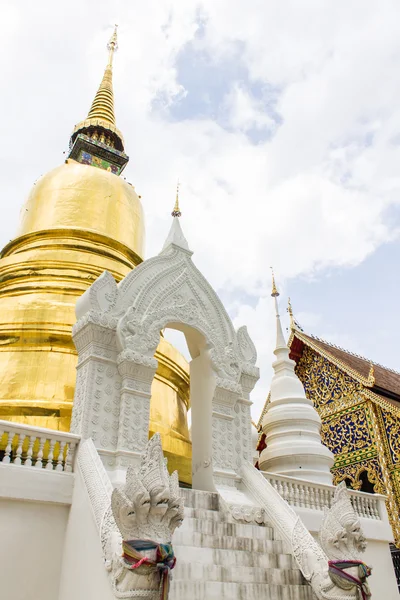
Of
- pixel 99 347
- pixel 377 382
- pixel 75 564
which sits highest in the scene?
pixel 377 382

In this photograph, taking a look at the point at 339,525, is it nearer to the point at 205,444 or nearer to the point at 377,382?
the point at 205,444

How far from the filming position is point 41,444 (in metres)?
4.68

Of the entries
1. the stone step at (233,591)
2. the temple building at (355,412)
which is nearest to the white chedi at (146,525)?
the stone step at (233,591)

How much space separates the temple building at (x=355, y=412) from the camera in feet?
31.8

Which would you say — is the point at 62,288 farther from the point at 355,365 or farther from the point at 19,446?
the point at 355,365

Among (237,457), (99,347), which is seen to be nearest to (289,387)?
(237,457)

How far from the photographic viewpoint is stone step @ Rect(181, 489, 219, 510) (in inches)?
200

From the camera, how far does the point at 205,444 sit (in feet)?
19.9

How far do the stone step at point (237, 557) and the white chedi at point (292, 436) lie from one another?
2928 mm

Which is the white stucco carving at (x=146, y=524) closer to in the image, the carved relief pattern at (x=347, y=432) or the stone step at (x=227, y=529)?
Answer: the stone step at (x=227, y=529)

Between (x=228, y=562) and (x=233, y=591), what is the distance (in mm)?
409

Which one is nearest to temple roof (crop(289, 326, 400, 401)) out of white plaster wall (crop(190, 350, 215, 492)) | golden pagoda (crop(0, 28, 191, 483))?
golden pagoda (crop(0, 28, 191, 483))

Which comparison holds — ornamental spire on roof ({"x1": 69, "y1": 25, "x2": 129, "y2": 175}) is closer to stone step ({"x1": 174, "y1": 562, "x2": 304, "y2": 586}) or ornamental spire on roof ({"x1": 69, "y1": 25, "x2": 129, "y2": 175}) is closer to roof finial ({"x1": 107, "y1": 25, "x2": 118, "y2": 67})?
roof finial ({"x1": 107, "y1": 25, "x2": 118, "y2": 67})

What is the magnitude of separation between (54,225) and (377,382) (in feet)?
24.5
